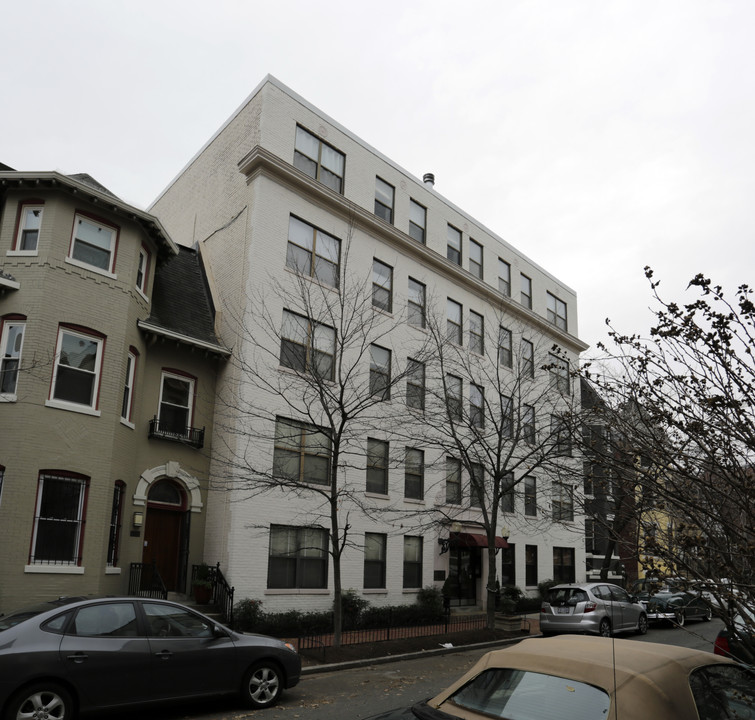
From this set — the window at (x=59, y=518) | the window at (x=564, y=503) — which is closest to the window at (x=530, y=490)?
the window at (x=564, y=503)

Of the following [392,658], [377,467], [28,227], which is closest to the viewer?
[392,658]

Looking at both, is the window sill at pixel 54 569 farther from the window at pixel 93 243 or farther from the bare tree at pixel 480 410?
the bare tree at pixel 480 410

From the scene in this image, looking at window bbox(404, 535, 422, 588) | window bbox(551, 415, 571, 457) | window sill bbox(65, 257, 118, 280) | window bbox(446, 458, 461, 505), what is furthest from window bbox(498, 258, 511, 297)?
window sill bbox(65, 257, 118, 280)

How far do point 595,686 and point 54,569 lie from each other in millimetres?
13455

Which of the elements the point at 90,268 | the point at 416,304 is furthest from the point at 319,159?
the point at 90,268

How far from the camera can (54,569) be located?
1419cm

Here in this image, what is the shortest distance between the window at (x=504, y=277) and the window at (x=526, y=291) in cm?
141

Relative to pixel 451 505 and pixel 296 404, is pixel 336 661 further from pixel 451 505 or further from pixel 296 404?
pixel 451 505

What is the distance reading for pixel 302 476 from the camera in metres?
19.4

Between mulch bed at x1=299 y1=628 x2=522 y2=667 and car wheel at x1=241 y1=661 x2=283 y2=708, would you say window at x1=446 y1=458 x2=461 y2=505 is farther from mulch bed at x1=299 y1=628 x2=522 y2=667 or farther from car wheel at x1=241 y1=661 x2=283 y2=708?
car wheel at x1=241 y1=661 x2=283 y2=708

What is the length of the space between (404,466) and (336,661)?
9.68 m

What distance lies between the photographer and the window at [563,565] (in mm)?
29766

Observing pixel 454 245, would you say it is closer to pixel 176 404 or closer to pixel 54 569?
pixel 176 404

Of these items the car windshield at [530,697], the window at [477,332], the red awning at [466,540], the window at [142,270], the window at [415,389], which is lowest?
the car windshield at [530,697]
